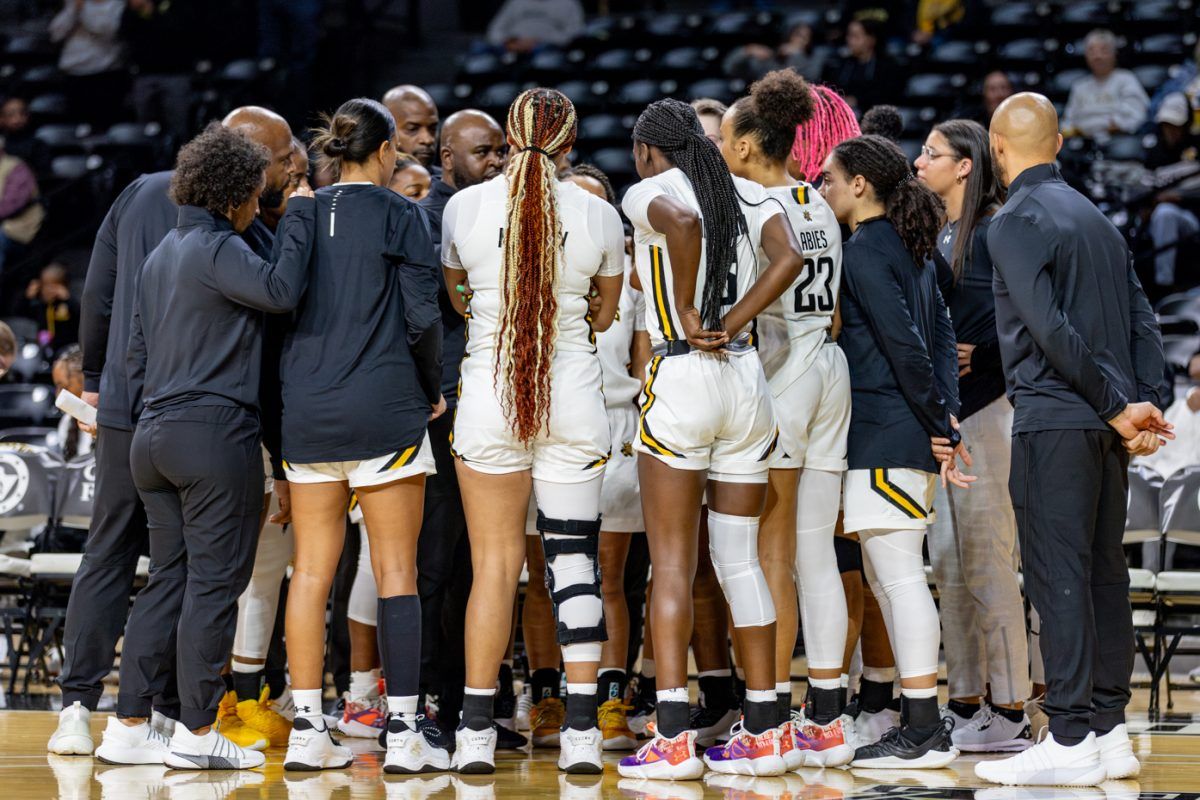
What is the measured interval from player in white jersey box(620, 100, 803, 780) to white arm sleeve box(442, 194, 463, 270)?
0.51m

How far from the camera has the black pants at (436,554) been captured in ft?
15.5

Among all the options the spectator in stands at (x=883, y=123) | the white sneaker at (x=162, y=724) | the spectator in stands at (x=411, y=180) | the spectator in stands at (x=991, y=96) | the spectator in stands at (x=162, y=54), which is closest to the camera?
the white sneaker at (x=162, y=724)

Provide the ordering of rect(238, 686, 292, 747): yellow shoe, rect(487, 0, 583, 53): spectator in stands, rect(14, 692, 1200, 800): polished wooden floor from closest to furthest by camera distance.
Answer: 1. rect(14, 692, 1200, 800): polished wooden floor
2. rect(238, 686, 292, 747): yellow shoe
3. rect(487, 0, 583, 53): spectator in stands

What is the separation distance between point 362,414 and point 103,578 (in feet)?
3.45

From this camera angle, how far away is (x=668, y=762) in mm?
4141

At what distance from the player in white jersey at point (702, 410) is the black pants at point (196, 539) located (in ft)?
3.82

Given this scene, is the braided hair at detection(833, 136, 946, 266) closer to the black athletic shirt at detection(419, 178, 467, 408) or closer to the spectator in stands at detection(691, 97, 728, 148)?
the spectator in stands at detection(691, 97, 728, 148)

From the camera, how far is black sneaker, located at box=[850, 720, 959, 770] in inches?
172

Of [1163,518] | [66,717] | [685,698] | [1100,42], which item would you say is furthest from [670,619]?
[1100,42]

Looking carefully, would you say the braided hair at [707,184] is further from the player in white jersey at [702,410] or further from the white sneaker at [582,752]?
the white sneaker at [582,752]

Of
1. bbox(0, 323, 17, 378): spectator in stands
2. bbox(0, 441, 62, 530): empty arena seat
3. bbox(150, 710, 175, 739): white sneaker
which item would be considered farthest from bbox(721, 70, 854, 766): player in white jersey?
bbox(0, 441, 62, 530): empty arena seat

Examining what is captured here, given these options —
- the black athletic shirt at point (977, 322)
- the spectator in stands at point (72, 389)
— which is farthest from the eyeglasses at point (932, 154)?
the spectator in stands at point (72, 389)

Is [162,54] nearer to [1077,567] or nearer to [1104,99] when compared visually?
[1104,99]

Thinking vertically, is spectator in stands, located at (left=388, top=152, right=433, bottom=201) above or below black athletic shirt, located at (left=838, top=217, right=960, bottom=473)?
above
